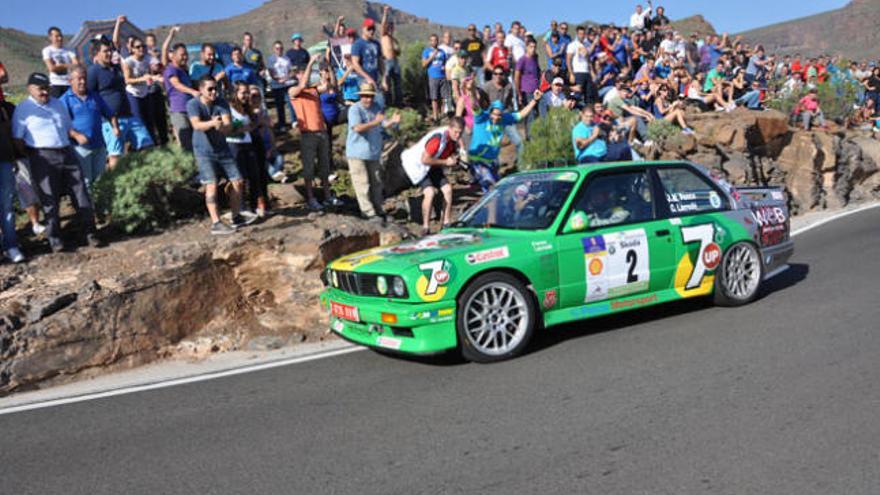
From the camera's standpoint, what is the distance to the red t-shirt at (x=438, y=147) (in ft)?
30.3

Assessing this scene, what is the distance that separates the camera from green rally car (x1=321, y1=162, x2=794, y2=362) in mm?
5609

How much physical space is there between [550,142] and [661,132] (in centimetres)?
365

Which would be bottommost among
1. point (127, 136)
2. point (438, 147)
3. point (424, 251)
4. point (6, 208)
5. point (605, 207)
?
point (424, 251)

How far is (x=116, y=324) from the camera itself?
689cm

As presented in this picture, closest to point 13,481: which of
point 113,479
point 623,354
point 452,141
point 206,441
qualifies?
point 113,479

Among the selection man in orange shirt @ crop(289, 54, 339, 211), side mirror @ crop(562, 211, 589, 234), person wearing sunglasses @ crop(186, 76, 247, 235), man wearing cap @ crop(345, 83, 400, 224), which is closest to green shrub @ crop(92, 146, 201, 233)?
person wearing sunglasses @ crop(186, 76, 247, 235)

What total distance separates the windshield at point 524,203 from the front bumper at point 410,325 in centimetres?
133

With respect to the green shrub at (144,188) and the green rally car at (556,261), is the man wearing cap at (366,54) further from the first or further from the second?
the green rally car at (556,261)

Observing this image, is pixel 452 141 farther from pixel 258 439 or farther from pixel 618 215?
pixel 258 439

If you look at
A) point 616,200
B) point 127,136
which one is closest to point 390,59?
point 127,136

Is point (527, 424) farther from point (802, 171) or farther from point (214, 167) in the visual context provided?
point (802, 171)

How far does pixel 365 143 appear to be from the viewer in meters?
9.49

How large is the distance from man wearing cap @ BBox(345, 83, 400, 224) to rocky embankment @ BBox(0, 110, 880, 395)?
32.2 inches

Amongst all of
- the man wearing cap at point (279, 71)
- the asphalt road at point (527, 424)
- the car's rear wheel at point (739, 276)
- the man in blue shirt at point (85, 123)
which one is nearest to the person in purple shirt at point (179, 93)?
the man in blue shirt at point (85, 123)
